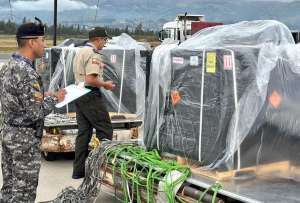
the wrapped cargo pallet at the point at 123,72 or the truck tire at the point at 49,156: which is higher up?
the wrapped cargo pallet at the point at 123,72

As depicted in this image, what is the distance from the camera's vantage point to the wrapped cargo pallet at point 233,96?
4.20 metres

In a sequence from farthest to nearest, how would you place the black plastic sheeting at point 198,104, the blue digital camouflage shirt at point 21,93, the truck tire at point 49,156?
the truck tire at point 49,156 < the black plastic sheeting at point 198,104 < the blue digital camouflage shirt at point 21,93

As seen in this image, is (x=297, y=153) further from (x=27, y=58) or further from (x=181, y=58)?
(x=27, y=58)

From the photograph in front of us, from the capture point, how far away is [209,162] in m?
4.50

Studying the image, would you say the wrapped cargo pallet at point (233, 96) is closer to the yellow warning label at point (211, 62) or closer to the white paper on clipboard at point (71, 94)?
the yellow warning label at point (211, 62)

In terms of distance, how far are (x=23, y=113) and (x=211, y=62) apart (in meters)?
1.53

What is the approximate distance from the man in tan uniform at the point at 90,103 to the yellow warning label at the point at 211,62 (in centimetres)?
201

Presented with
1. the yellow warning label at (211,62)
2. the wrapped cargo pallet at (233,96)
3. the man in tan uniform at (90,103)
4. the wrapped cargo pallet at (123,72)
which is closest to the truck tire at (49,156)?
the wrapped cargo pallet at (123,72)

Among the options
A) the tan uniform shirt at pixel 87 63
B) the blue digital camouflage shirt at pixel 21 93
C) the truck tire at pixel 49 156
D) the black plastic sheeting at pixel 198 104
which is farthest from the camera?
the truck tire at pixel 49 156

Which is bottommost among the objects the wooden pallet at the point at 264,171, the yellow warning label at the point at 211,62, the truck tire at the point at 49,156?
the truck tire at the point at 49,156

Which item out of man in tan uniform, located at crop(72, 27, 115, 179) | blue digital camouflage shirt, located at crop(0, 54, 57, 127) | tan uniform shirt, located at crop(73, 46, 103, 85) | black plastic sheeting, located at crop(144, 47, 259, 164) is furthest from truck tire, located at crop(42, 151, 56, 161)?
blue digital camouflage shirt, located at crop(0, 54, 57, 127)

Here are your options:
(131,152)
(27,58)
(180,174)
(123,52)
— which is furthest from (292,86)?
(123,52)

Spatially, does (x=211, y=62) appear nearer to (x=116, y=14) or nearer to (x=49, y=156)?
(x=49, y=156)

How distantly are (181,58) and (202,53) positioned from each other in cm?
30
